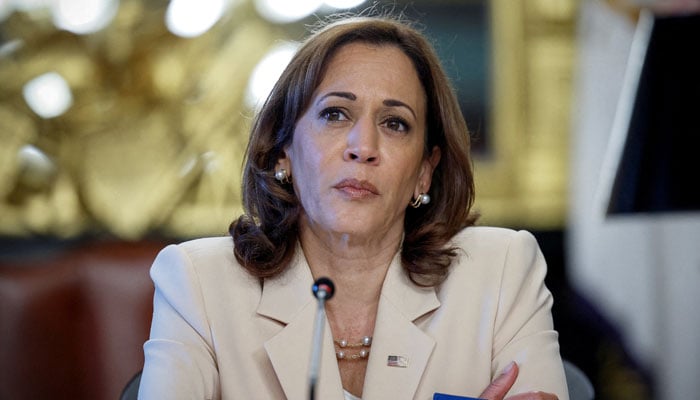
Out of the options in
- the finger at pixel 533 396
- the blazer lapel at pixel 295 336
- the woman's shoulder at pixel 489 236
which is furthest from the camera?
the woman's shoulder at pixel 489 236

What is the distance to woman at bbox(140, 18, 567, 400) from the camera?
1.96m

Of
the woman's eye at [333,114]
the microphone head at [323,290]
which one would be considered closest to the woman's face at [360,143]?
the woman's eye at [333,114]

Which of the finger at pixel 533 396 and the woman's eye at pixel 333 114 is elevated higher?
the woman's eye at pixel 333 114

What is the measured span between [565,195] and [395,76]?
2.25 meters

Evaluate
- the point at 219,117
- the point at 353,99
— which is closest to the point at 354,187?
the point at 353,99

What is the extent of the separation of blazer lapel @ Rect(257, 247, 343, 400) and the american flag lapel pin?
0.12 m

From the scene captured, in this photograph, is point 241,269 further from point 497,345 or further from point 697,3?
point 697,3

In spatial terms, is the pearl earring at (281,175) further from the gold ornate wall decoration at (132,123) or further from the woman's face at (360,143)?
the gold ornate wall decoration at (132,123)

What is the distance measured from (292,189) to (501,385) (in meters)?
0.70

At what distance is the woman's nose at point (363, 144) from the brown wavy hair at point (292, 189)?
0.16 m

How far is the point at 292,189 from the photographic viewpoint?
222 centimetres

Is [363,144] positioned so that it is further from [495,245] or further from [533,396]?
[533,396]

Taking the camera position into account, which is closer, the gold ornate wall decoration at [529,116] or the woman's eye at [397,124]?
the woman's eye at [397,124]

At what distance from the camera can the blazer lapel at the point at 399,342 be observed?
194 centimetres
